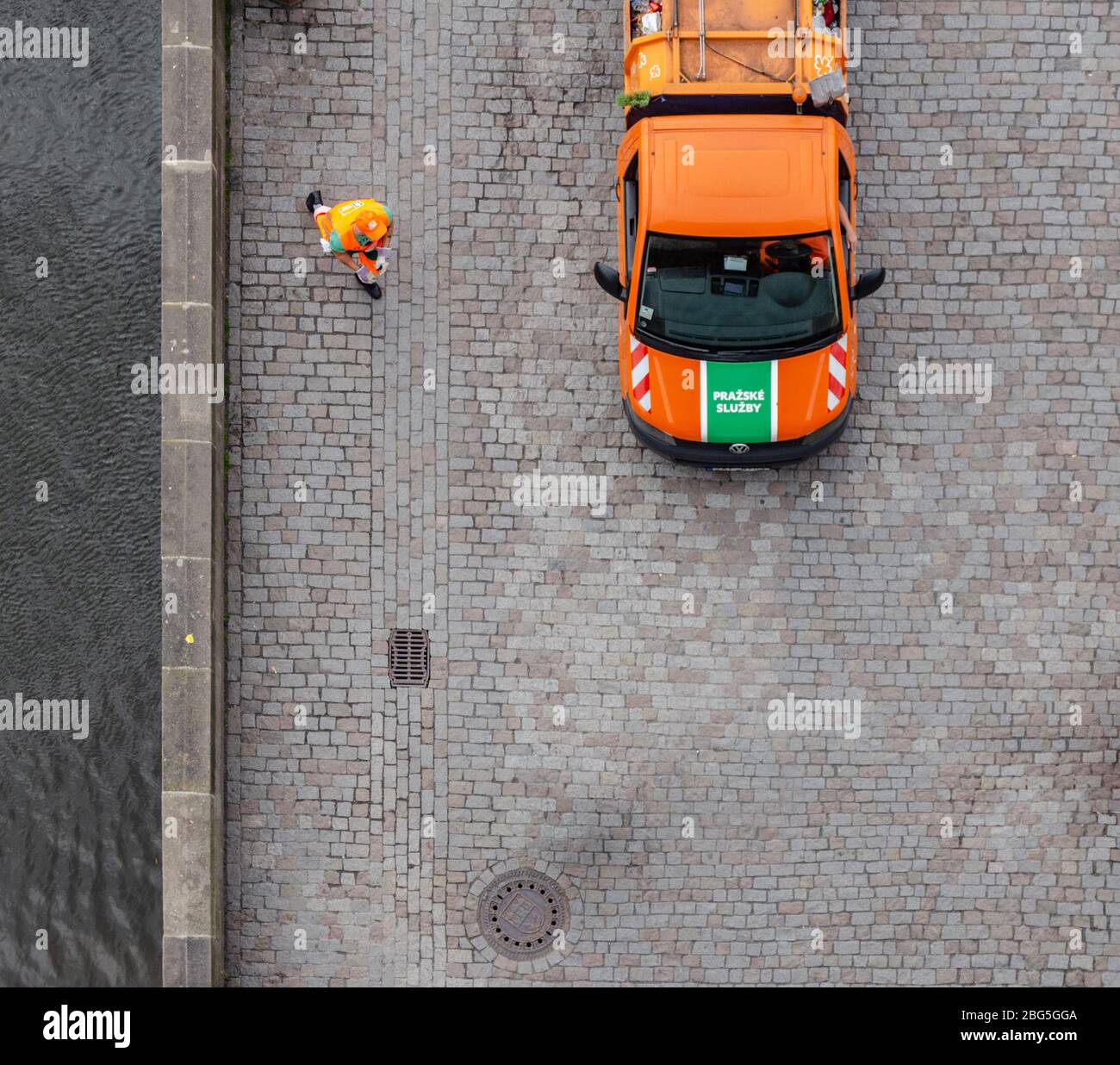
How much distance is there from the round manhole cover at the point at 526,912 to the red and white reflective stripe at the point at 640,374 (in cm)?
437

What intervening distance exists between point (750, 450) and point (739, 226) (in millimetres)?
1862

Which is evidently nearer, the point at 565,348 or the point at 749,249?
the point at 749,249

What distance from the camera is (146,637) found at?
430 inches

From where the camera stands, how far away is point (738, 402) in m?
9.59

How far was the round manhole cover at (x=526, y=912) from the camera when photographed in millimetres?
10453

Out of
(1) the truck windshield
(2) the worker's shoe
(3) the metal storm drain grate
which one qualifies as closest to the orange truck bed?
(1) the truck windshield

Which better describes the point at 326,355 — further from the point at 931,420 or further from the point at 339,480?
the point at 931,420

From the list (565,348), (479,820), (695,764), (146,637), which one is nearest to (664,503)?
(565,348)

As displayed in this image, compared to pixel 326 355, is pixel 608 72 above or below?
above

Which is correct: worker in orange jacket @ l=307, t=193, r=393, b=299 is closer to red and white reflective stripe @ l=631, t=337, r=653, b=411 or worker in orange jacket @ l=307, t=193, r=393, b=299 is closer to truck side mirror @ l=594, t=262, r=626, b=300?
truck side mirror @ l=594, t=262, r=626, b=300

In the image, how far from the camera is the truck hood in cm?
952

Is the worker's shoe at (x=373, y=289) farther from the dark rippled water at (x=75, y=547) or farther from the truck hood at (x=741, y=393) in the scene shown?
the truck hood at (x=741, y=393)

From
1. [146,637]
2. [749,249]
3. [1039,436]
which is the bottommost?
[146,637]

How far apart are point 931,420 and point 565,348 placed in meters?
3.42
